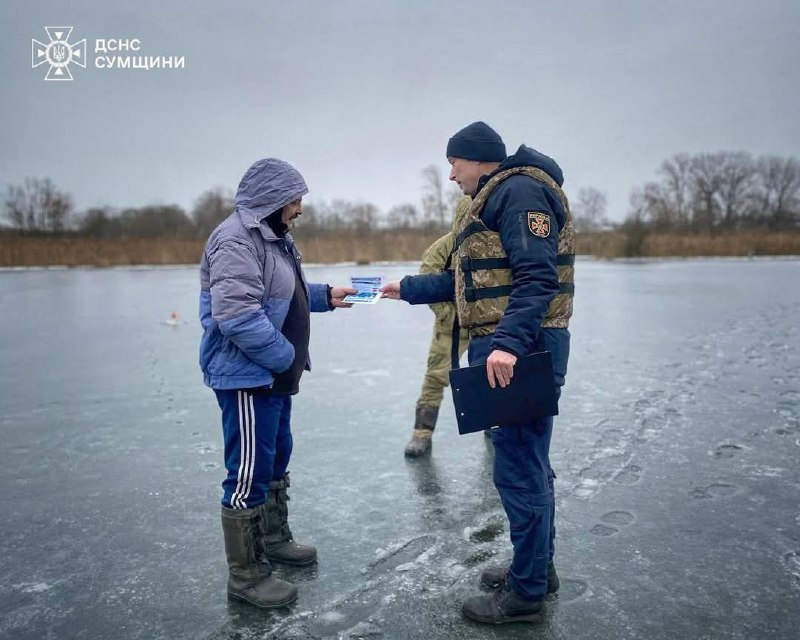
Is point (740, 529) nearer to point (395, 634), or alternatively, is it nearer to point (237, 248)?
point (395, 634)

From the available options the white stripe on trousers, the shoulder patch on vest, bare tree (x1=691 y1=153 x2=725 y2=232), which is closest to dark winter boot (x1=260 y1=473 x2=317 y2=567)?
the white stripe on trousers

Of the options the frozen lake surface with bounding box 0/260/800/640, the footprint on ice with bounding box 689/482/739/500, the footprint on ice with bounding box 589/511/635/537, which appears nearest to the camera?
the frozen lake surface with bounding box 0/260/800/640

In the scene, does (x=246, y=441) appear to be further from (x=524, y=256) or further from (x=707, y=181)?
(x=707, y=181)

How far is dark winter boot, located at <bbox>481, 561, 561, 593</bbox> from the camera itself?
305 centimetres

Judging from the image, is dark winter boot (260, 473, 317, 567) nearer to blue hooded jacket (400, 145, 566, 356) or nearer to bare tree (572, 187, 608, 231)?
blue hooded jacket (400, 145, 566, 356)

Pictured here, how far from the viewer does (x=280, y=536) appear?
3426 mm

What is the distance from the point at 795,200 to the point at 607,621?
276ft

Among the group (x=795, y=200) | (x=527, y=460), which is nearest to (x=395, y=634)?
(x=527, y=460)

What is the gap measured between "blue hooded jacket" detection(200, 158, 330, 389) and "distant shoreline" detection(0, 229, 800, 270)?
3271 centimetres

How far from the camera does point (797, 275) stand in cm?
2530

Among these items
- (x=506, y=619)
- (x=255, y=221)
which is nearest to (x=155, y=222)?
(x=255, y=221)

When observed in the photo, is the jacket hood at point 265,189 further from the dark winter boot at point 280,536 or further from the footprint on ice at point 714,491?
the footprint on ice at point 714,491

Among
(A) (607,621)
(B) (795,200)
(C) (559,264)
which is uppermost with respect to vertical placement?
(B) (795,200)

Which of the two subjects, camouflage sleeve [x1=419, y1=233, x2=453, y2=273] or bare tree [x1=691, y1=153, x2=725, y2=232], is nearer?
camouflage sleeve [x1=419, y1=233, x2=453, y2=273]
